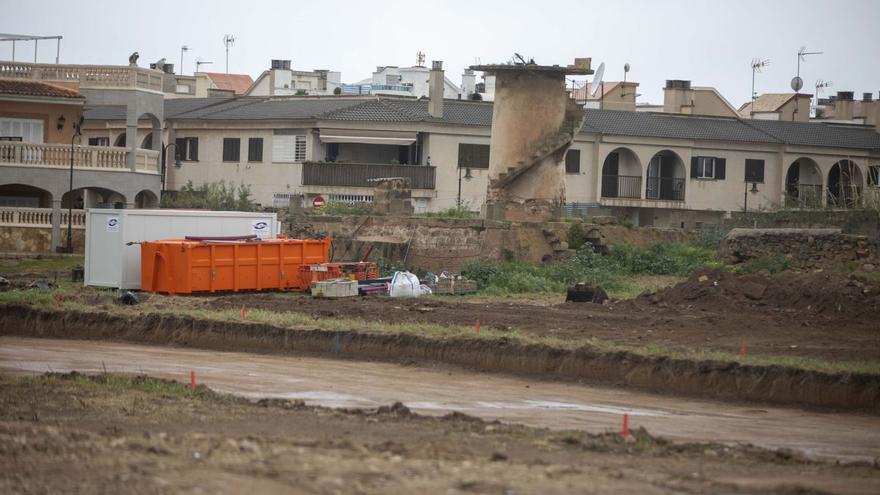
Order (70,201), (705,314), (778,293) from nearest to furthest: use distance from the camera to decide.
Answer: (705,314) → (778,293) → (70,201)

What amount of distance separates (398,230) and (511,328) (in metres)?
14.3

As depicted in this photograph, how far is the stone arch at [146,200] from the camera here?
173 ft

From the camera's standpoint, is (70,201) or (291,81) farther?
(291,81)

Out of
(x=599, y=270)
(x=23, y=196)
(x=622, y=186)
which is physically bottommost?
(x=599, y=270)

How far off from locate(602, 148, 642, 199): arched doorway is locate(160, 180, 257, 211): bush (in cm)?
1630

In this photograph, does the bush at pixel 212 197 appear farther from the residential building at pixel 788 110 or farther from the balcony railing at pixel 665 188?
the residential building at pixel 788 110

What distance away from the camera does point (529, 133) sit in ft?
152

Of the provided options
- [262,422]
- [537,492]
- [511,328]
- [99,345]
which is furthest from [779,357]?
[99,345]

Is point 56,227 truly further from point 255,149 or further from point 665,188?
point 665,188

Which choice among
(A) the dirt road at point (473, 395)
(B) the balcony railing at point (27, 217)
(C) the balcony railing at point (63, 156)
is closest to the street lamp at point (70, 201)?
(C) the balcony railing at point (63, 156)

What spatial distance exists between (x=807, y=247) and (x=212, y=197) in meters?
25.8

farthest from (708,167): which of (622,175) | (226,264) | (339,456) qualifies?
Answer: (339,456)

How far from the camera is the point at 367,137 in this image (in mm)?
57781

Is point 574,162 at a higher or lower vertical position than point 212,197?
higher
